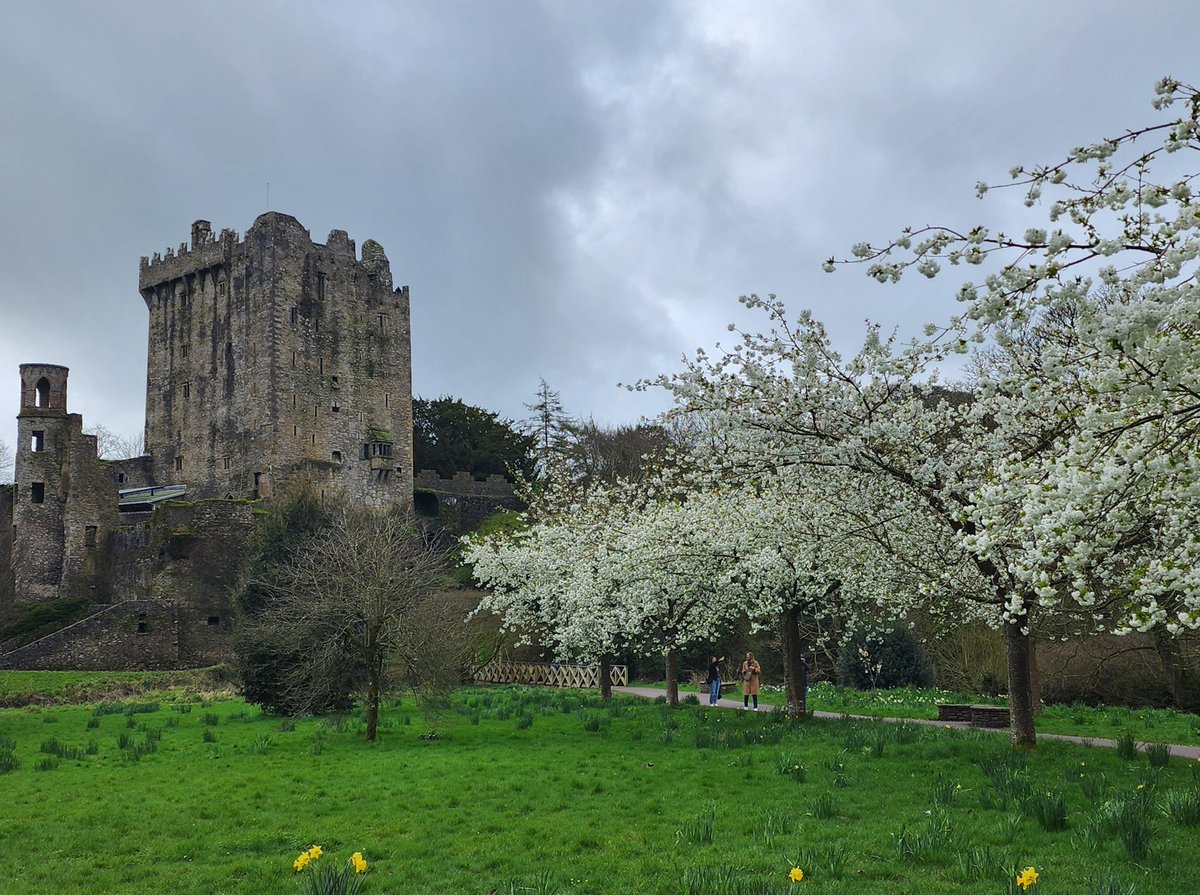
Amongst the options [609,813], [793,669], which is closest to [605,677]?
[793,669]

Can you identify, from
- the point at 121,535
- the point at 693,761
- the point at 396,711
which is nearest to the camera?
the point at 693,761

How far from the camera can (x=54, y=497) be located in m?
44.8

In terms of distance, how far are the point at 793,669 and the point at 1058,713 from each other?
16.6ft

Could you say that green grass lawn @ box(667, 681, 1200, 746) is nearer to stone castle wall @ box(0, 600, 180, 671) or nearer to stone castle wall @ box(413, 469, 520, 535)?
stone castle wall @ box(0, 600, 180, 671)

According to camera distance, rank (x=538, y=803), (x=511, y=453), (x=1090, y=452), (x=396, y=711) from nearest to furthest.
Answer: (x=1090, y=452)
(x=538, y=803)
(x=396, y=711)
(x=511, y=453)

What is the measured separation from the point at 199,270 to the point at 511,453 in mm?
21171

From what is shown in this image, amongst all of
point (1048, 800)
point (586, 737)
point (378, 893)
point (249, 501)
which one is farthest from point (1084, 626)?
Result: point (249, 501)

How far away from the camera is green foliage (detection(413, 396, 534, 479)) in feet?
208

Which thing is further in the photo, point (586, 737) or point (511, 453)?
point (511, 453)

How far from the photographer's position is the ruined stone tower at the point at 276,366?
51656 mm

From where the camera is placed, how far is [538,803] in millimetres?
10305

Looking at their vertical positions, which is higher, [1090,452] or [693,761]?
[1090,452]

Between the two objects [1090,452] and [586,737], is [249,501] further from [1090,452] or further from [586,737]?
[1090,452]

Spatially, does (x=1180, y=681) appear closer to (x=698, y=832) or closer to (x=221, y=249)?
(x=698, y=832)
